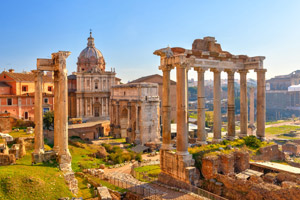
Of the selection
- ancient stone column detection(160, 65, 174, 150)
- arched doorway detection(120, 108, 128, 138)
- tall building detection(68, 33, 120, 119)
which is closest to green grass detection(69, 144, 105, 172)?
ancient stone column detection(160, 65, 174, 150)

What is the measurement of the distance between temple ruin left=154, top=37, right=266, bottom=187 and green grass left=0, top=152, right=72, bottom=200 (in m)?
5.85

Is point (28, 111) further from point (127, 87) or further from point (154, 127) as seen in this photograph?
point (154, 127)

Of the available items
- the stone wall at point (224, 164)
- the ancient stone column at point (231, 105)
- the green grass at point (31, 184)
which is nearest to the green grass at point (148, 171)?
the stone wall at point (224, 164)

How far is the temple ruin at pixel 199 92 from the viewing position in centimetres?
1538

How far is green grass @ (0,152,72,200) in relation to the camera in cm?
1166

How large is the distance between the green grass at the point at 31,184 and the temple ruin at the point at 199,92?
5849 millimetres

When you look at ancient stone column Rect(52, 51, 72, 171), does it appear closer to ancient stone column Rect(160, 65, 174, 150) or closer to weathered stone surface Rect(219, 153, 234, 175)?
ancient stone column Rect(160, 65, 174, 150)

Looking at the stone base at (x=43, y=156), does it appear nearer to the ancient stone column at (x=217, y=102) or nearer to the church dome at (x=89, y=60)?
the ancient stone column at (x=217, y=102)

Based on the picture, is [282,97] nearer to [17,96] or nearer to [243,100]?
[243,100]

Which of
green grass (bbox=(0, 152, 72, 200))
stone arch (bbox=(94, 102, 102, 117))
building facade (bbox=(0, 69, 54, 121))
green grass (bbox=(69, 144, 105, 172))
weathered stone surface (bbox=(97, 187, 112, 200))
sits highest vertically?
building facade (bbox=(0, 69, 54, 121))

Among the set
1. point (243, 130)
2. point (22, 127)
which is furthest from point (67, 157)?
point (22, 127)

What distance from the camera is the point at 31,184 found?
12.3 meters

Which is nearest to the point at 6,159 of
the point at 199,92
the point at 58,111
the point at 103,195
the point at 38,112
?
the point at 38,112

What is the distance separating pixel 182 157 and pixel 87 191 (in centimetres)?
555
